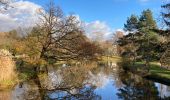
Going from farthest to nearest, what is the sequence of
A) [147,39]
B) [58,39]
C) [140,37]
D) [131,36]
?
1. [131,36]
2. [140,37]
3. [147,39]
4. [58,39]

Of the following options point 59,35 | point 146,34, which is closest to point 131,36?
point 146,34

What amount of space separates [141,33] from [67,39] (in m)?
36.9

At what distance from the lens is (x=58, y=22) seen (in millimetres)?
44719

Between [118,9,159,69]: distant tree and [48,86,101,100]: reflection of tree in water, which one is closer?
[48,86,101,100]: reflection of tree in water

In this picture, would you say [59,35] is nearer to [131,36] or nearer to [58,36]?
[58,36]

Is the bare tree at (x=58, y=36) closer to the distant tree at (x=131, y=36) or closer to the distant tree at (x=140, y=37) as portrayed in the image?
the distant tree at (x=140, y=37)

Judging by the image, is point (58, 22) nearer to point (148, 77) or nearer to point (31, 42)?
point (31, 42)

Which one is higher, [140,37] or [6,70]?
[140,37]

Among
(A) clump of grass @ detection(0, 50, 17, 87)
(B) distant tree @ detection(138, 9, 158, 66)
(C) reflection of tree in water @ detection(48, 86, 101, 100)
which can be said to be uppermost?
(B) distant tree @ detection(138, 9, 158, 66)

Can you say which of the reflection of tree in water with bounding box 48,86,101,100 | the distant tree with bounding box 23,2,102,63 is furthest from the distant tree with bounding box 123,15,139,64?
the reflection of tree in water with bounding box 48,86,101,100


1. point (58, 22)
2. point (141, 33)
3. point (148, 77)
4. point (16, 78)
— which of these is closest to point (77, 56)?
point (58, 22)

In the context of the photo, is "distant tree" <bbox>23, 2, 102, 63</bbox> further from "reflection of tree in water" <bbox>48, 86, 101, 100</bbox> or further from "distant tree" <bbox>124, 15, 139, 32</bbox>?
"distant tree" <bbox>124, 15, 139, 32</bbox>

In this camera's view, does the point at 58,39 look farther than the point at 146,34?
No

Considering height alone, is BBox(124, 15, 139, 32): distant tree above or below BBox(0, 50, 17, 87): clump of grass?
above
